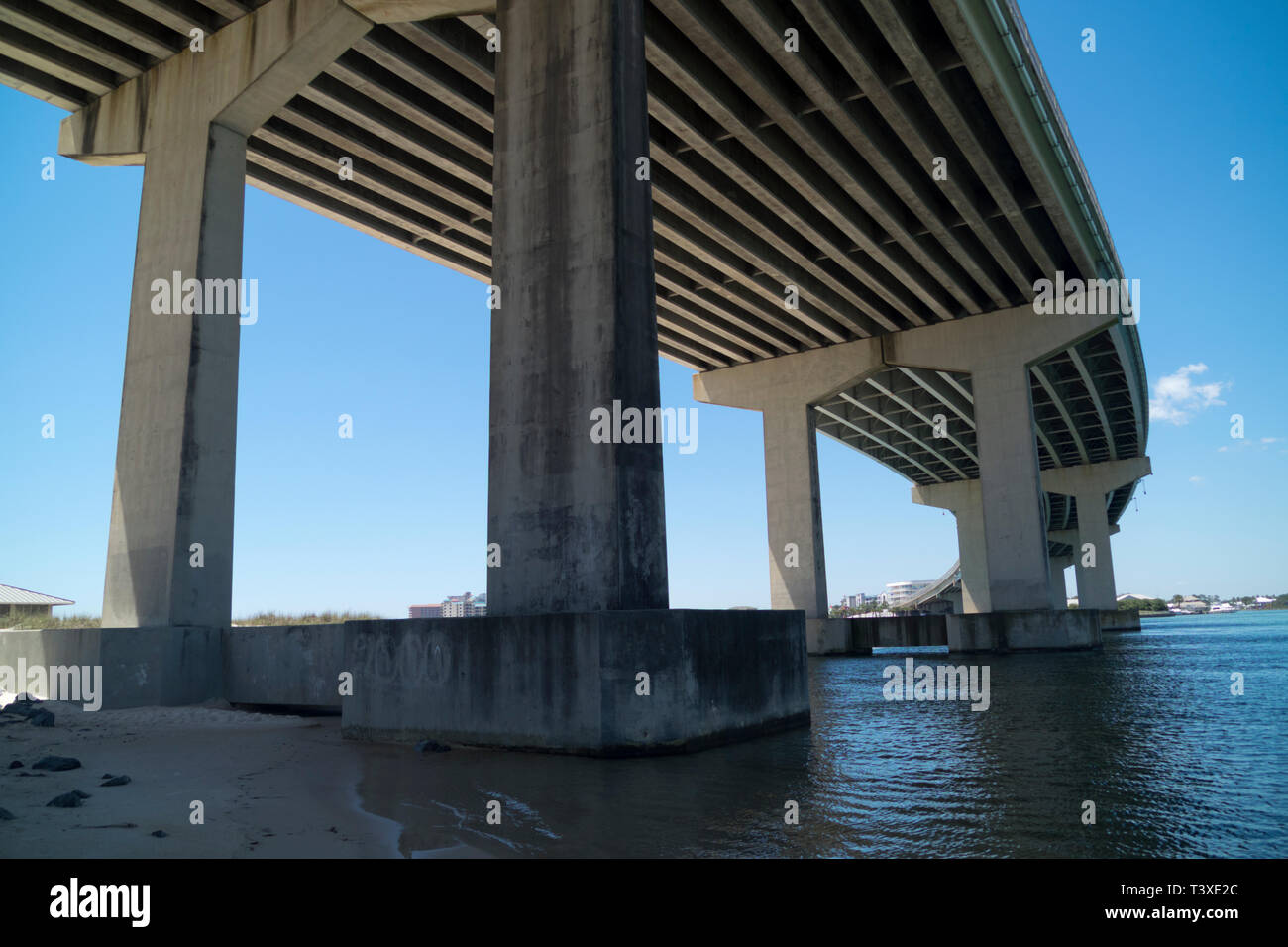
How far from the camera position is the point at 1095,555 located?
57.7 meters

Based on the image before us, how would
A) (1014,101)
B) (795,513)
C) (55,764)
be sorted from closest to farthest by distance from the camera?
1. (55,764)
2. (1014,101)
3. (795,513)

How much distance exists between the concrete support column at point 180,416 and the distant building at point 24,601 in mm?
20840

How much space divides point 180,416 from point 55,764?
24.4 feet

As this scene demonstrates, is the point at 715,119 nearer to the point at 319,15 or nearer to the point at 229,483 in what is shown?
the point at 319,15

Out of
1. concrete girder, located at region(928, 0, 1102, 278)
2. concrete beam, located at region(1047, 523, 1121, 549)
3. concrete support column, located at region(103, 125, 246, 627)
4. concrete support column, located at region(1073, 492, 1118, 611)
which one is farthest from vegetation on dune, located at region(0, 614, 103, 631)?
concrete beam, located at region(1047, 523, 1121, 549)

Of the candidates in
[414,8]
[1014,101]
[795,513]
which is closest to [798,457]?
[795,513]

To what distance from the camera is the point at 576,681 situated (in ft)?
22.5

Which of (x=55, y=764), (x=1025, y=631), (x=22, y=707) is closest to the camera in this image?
(x=55, y=764)

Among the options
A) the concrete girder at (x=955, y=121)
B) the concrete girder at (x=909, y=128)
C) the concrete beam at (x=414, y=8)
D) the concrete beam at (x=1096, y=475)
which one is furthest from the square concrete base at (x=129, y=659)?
the concrete beam at (x=1096, y=475)

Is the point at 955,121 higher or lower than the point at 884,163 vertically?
higher

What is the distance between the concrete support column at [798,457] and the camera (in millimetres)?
31641

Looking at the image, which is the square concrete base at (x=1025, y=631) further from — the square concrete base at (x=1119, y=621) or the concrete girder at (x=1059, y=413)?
the square concrete base at (x=1119, y=621)

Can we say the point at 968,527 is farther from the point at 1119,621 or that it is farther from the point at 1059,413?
the point at 1059,413
